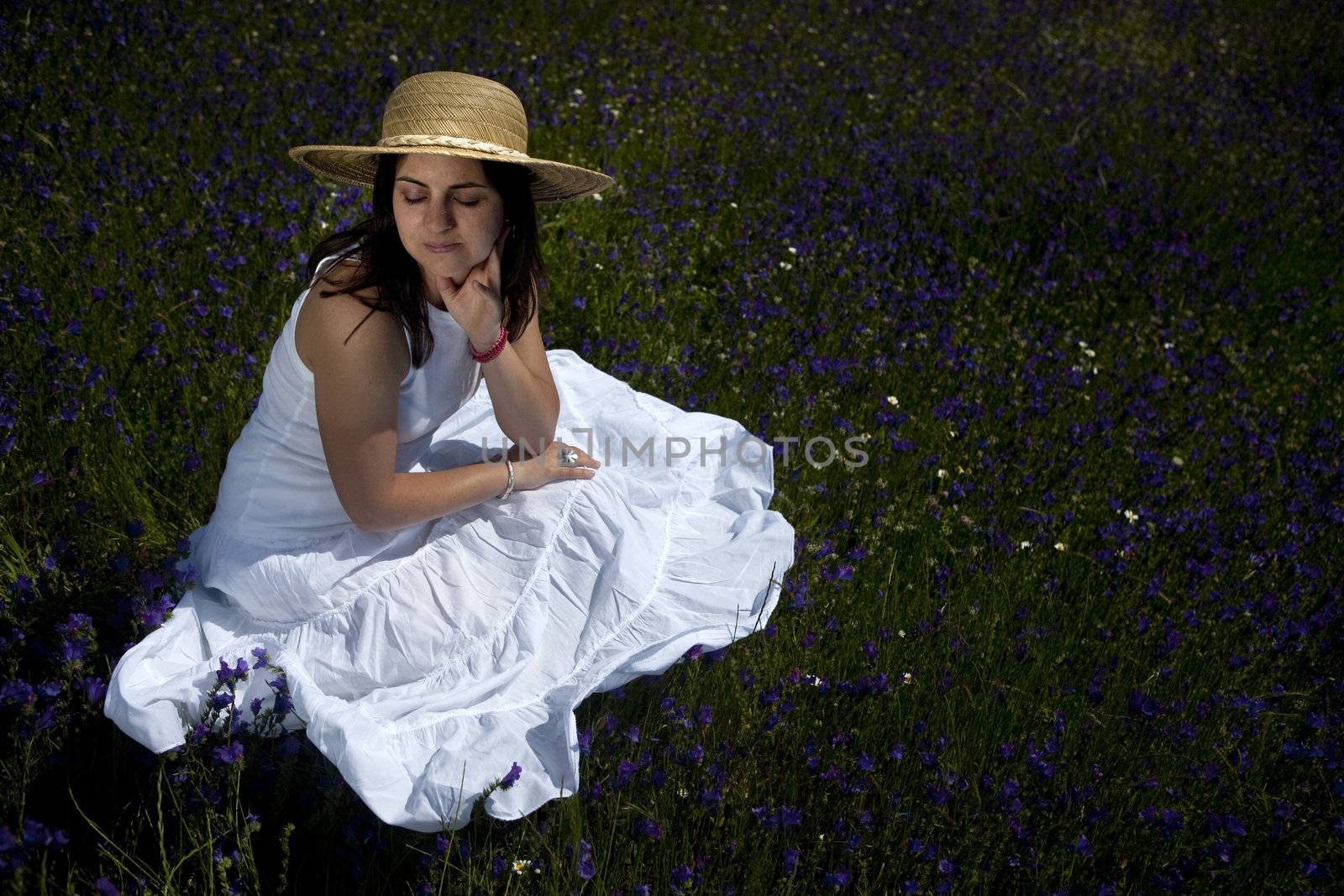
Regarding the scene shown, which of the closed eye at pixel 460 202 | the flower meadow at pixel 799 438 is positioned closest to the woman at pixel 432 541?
the closed eye at pixel 460 202

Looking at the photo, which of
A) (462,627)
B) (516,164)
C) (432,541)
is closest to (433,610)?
(462,627)

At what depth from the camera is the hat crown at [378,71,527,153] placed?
2037 millimetres

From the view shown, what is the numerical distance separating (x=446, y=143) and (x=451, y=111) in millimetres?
77

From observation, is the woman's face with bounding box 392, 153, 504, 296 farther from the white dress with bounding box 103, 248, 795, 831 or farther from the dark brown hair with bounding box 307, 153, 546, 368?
the white dress with bounding box 103, 248, 795, 831

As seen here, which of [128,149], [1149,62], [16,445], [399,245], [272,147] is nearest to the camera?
[399,245]

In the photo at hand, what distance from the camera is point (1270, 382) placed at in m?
4.48

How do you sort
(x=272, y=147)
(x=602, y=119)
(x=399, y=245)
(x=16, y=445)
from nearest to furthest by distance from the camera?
(x=399, y=245) → (x=16, y=445) → (x=272, y=147) → (x=602, y=119)

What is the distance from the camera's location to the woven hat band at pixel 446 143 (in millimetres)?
2010

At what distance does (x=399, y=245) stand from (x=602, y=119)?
328 cm

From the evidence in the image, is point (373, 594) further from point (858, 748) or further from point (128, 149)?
point (128, 149)

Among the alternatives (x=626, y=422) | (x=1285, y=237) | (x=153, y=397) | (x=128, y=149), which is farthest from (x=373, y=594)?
(x=1285, y=237)

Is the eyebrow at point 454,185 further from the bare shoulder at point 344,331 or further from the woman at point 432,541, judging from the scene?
Answer: the bare shoulder at point 344,331

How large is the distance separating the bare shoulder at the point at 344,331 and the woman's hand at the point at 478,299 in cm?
12

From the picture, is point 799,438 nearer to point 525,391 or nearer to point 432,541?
point 525,391
